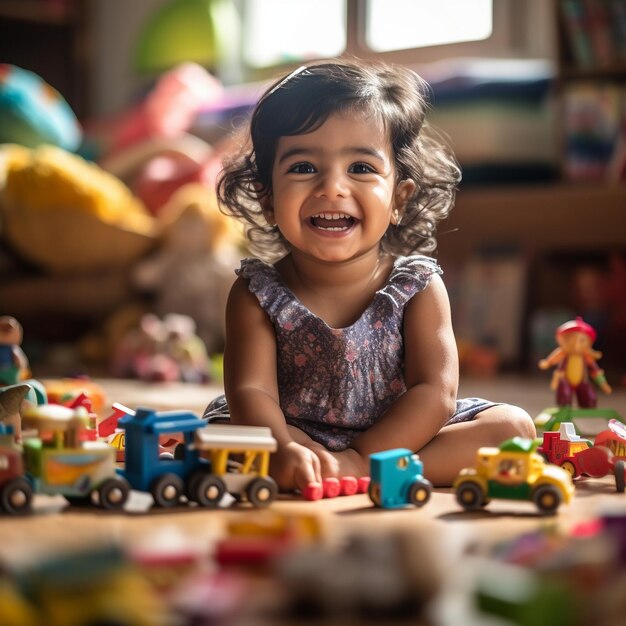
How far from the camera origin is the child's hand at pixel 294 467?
1135 mm

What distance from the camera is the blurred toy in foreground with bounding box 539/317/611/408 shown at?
147cm

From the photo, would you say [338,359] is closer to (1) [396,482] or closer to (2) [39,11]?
(1) [396,482]

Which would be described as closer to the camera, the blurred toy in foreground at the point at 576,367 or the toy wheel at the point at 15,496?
the toy wheel at the point at 15,496

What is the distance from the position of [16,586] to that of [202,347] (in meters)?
Answer: 2.00

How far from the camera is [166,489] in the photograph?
41.2 inches

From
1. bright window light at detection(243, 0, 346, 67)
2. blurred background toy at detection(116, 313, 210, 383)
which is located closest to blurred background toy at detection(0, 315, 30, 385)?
blurred background toy at detection(116, 313, 210, 383)

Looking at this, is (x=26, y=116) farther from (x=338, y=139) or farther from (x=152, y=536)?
(x=152, y=536)

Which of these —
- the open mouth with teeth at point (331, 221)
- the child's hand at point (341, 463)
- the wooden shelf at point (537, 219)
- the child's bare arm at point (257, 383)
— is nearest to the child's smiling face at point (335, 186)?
the open mouth with teeth at point (331, 221)

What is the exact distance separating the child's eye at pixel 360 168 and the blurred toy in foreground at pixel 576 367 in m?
0.36

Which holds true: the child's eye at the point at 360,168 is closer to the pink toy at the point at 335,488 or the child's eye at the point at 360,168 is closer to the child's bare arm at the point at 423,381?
the child's bare arm at the point at 423,381

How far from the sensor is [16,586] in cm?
68

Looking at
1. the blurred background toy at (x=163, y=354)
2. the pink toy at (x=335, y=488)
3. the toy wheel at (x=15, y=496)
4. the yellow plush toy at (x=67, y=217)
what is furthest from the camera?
the yellow plush toy at (x=67, y=217)

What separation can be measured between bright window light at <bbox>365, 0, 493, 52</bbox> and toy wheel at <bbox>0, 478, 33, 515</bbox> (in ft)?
8.71

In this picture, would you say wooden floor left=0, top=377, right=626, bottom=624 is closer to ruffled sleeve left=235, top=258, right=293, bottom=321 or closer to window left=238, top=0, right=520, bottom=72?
ruffled sleeve left=235, top=258, right=293, bottom=321
